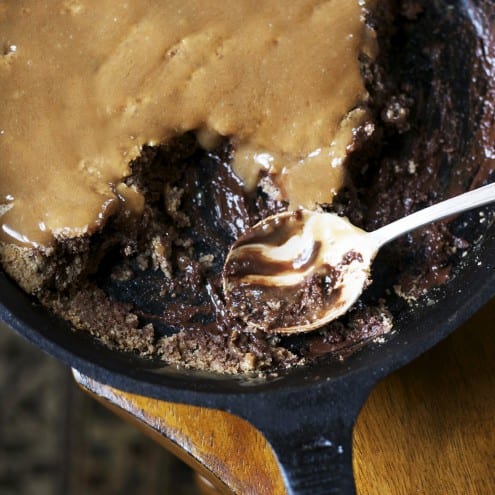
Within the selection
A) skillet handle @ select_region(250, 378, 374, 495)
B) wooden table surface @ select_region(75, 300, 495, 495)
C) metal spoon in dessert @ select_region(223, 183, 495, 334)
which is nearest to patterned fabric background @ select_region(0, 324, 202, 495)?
wooden table surface @ select_region(75, 300, 495, 495)

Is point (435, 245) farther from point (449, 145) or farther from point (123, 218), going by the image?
point (123, 218)

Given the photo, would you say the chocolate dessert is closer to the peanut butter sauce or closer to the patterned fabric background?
the peanut butter sauce

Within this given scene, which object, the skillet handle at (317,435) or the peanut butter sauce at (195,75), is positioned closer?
the skillet handle at (317,435)

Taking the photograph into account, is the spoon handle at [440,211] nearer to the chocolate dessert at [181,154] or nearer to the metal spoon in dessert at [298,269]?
the metal spoon in dessert at [298,269]

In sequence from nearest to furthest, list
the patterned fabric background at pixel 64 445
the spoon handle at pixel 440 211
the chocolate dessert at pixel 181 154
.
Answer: the spoon handle at pixel 440 211, the chocolate dessert at pixel 181 154, the patterned fabric background at pixel 64 445

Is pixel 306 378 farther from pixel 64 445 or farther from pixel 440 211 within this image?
pixel 64 445

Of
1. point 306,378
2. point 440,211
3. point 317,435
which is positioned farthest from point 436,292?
point 317,435

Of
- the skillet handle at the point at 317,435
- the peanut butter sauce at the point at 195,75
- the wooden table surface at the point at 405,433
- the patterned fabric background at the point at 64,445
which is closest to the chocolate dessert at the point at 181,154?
the peanut butter sauce at the point at 195,75
